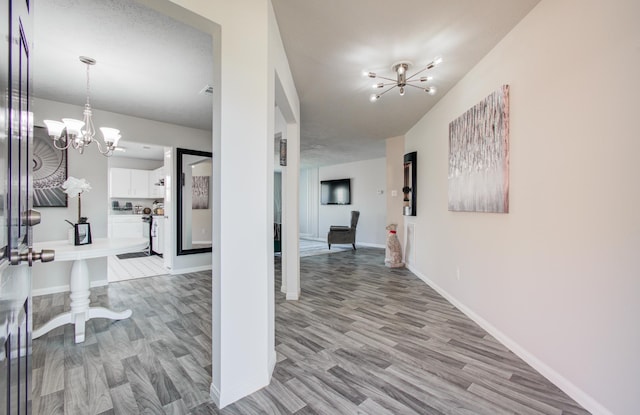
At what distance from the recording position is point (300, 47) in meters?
2.42

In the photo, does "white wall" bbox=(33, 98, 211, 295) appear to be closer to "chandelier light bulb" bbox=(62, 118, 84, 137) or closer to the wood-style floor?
the wood-style floor

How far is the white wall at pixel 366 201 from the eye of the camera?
782cm

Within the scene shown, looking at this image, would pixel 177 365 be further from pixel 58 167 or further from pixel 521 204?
pixel 58 167

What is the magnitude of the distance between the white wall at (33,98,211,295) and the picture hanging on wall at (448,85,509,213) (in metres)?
4.47

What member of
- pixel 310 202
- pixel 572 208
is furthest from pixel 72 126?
pixel 310 202

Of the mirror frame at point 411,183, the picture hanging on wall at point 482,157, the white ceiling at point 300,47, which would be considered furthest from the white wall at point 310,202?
the picture hanging on wall at point 482,157

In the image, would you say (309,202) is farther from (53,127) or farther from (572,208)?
(572,208)

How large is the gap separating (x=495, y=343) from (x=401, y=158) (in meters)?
3.87

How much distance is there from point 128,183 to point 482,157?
323 inches

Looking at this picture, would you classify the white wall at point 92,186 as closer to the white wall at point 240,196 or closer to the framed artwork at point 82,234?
the framed artwork at point 82,234

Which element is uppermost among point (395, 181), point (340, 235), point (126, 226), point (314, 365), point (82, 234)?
point (395, 181)

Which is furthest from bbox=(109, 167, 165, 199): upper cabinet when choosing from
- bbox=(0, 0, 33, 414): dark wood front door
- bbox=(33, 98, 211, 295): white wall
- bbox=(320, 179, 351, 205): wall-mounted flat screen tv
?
bbox=(0, 0, 33, 414): dark wood front door

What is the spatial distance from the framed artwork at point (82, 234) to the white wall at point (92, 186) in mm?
1523

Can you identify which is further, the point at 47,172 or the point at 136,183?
the point at 136,183
